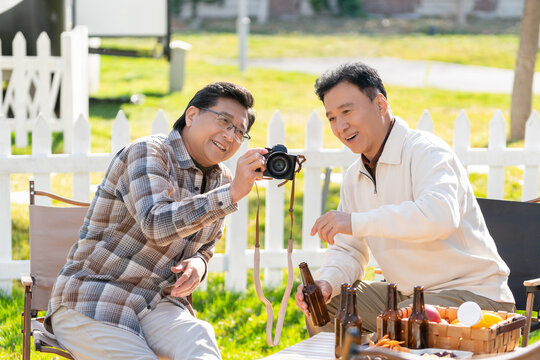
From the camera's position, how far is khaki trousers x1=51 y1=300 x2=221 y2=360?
3.27 meters

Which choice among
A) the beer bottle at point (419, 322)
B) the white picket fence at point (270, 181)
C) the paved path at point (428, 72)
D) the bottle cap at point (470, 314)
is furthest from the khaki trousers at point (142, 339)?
the paved path at point (428, 72)

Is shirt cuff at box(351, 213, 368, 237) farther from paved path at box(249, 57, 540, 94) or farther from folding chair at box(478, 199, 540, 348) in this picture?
paved path at box(249, 57, 540, 94)

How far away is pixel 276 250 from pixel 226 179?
2100 mm

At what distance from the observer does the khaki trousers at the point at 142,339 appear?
3266 millimetres

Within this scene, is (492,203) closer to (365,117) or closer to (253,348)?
(365,117)

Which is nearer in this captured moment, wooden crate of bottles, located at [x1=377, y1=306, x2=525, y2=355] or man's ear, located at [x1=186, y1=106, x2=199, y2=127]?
wooden crate of bottles, located at [x1=377, y1=306, x2=525, y2=355]

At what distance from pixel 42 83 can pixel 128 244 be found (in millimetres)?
6150

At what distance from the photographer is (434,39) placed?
935 inches

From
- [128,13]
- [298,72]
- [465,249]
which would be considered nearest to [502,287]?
[465,249]

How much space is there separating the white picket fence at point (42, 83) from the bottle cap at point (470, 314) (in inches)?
272

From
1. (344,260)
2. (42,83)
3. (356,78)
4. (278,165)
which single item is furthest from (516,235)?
(42,83)

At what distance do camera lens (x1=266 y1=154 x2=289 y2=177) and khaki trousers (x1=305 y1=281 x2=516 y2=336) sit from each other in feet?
2.18

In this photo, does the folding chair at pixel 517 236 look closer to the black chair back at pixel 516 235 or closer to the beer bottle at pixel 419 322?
the black chair back at pixel 516 235

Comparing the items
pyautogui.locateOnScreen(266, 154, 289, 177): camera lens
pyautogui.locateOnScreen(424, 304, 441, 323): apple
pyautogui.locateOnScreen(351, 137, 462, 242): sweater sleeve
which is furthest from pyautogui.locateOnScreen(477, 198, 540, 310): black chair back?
pyautogui.locateOnScreen(266, 154, 289, 177): camera lens
